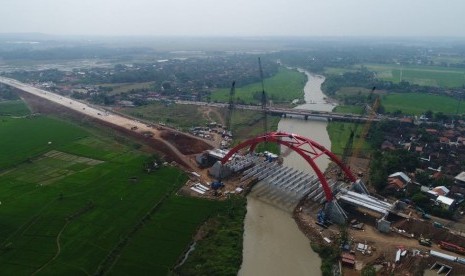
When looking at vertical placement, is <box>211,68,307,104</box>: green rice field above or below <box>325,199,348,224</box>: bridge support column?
above

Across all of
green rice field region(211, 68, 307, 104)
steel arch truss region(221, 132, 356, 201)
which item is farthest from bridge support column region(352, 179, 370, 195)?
green rice field region(211, 68, 307, 104)

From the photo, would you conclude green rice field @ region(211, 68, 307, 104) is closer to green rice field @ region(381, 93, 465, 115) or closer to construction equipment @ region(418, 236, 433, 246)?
green rice field @ region(381, 93, 465, 115)

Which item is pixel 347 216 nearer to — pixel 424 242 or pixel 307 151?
pixel 424 242

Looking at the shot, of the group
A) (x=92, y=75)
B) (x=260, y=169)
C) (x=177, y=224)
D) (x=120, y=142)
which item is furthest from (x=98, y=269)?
(x=92, y=75)

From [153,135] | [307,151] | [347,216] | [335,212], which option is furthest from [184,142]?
[347,216]

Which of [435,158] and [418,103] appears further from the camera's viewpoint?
[418,103]
